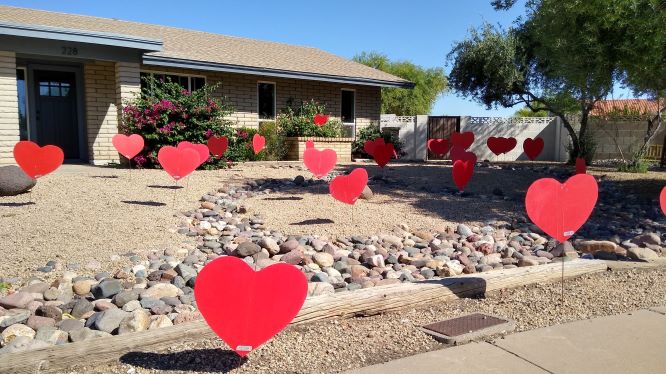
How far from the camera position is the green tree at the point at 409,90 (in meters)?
46.5

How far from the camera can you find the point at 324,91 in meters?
19.1

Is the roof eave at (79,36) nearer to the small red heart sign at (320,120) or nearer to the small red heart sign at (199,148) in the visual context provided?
the small red heart sign at (199,148)

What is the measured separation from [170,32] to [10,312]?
52.3 ft

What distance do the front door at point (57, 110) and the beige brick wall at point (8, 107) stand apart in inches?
70.1

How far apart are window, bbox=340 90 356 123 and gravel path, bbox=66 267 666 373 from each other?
15.5 m

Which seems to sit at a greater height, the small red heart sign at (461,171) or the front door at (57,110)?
the front door at (57,110)

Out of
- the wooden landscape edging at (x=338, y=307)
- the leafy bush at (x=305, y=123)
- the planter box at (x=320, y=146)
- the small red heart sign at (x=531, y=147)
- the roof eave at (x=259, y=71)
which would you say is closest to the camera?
the wooden landscape edging at (x=338, y=307)

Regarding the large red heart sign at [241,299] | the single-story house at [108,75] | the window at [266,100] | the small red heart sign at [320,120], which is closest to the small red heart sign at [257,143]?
the single-story house at [108,75]

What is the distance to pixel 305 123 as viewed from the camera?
16891mm

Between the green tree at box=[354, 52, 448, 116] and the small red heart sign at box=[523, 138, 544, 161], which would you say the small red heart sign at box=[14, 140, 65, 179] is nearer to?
the small red heart sign at box=[523, 138, 544, 161]

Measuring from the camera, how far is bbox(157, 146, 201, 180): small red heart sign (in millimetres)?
7816

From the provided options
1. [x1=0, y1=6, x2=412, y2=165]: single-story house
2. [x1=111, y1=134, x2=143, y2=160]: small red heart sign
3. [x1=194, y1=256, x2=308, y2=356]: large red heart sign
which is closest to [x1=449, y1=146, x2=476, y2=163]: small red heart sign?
[x1=111, y1=134, x2=143, y2=160]: small red heart sign

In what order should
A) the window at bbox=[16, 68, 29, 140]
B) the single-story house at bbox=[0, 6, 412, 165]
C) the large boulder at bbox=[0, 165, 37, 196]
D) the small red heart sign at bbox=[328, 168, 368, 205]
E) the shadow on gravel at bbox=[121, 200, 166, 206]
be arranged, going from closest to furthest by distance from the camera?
the small red heart sign at bbox=[328, 168, 368, 205] → the large boulder at bbox=[0, 165, 37, 196] → the shadow on gravel at bbox=[121, 200, 166, 206] → the single-story house at bbox=[0, 6, 412, 165] → the window at bbox=[16, 68, 29, 140]

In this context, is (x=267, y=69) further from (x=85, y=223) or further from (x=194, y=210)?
(x=85, y=223)
